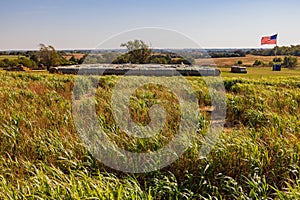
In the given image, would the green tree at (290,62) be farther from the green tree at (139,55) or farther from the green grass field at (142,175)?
the green grass field at (142,175)

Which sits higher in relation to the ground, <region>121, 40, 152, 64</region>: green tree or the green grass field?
<region>121, 40, 152, 64</region>: green tree

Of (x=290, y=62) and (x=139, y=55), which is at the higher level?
(x=139, y=55)

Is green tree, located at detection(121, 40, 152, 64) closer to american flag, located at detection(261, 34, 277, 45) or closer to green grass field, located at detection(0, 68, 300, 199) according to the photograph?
american flag, located at detection(261, 34, 277, 45)

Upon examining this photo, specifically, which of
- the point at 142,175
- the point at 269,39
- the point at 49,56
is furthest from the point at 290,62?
the point at 142,175

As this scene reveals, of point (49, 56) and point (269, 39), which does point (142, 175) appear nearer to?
point (269, 39)

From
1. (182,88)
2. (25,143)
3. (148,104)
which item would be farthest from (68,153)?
(182,88)

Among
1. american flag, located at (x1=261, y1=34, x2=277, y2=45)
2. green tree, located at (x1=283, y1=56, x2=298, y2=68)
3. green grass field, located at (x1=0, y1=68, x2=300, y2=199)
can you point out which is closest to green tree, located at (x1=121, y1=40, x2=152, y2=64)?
american flag, located at (x1=261, y1=34, x2=277, y2=45)

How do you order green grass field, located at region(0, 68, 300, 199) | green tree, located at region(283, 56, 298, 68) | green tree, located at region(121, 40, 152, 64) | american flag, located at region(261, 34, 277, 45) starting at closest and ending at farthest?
green grass field, located at region(0, 68, 300, 199) → green tree, located at region(121, 40, 152, 64) → american flag, located at region(261, 34, 277, 45) → green tree, located at region(283, 56, 298, 68)

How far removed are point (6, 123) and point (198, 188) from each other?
12.6 feet

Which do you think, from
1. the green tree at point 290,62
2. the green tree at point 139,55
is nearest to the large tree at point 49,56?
the green tree at point 139,55

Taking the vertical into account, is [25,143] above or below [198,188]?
above

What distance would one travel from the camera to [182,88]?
9086 millimetres

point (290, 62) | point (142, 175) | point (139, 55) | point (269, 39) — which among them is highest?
point (269, 39)

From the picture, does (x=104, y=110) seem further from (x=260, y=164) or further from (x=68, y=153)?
(x=260, y=164)
